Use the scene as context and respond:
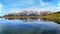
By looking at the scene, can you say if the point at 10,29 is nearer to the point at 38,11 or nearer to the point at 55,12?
the point at 38,11

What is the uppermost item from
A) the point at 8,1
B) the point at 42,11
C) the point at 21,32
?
the point at 8,1

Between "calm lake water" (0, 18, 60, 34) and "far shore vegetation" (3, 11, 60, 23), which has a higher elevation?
"far shore vegetation" (3, 11, 60, 23)

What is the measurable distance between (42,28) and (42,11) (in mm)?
347

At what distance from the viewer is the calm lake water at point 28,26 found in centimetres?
231

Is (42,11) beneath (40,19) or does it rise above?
above

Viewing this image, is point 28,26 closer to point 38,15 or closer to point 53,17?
point 38,15

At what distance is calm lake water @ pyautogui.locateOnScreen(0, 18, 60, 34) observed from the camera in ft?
7.58

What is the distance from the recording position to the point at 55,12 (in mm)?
2406

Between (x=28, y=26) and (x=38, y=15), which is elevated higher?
(x=38, y=15)

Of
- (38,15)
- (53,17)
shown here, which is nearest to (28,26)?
(38,15)

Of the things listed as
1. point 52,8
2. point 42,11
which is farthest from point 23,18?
point 52,8

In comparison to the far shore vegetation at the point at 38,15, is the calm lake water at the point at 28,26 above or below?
below

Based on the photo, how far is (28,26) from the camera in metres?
2.38

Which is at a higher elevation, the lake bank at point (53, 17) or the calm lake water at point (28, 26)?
the lake bank at point (53, 17)
